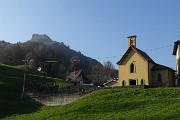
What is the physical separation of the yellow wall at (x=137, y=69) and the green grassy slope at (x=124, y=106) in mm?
10309

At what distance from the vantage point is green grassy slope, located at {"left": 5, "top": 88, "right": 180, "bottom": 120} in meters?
32.4

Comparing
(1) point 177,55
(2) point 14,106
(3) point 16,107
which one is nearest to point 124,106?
(3) point 16,107

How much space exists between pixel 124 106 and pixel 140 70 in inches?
731

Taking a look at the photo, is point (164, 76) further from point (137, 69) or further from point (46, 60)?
point (46, 60)

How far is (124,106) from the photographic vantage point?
37000mm

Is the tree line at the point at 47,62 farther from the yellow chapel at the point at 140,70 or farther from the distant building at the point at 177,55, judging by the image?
the yellow chapel at the point at 140,70

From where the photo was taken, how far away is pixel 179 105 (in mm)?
33750

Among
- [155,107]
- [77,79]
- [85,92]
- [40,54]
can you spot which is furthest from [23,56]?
[155,107]

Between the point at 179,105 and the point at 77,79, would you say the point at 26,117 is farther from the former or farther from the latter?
the point at 77,79

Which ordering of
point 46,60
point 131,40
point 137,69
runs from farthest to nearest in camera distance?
point 46,60, point 131,40, point 137,69

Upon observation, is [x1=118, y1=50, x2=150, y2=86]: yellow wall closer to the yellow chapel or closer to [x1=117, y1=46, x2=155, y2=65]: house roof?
the yellow chapel

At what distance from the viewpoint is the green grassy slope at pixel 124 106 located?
32.4 metres

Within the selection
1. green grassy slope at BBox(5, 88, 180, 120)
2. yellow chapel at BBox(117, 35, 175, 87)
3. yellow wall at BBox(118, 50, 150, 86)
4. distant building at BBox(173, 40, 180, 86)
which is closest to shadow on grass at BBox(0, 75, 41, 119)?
green grassy slope at BBox(5, 88, 180, 120)

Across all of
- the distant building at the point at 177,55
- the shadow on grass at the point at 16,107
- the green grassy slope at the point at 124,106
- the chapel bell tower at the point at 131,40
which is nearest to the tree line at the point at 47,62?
the distant building at the point at 177,55
